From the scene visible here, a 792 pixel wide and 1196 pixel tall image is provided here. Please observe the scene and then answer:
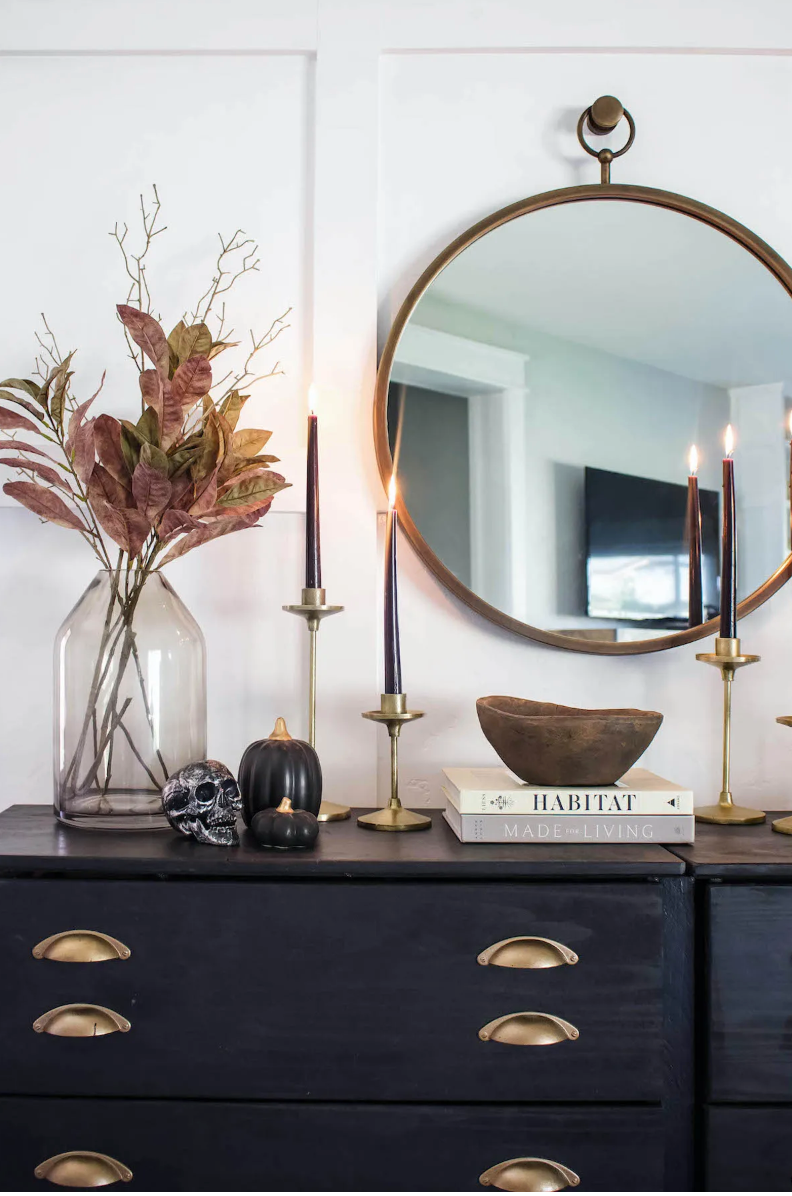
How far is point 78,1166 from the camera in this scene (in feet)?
3.50

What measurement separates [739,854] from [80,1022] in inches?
31.1

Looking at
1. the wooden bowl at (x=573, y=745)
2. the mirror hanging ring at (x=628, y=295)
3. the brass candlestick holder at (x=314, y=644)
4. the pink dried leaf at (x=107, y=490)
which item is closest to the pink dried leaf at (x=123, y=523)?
the pink dried leaf at (x=107, y=490)

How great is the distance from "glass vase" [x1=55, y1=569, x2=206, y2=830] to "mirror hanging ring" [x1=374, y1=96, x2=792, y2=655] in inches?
17.4

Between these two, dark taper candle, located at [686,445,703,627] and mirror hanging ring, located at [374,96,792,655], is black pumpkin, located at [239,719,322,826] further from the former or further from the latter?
dark taper candle, located at [686,445,703,627]

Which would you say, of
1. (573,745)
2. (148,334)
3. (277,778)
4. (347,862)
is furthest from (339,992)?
(148,334)

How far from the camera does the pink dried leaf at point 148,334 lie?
125 centimetres

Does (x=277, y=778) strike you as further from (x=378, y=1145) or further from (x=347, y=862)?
(x=378, y=1145)

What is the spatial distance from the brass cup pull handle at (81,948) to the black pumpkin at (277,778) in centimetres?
22

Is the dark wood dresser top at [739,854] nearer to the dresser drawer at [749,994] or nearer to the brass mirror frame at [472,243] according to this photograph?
the dresser drawer at [749,994]

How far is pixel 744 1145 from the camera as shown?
3.52 ft

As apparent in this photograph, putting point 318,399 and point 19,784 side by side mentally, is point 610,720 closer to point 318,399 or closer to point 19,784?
point 318,399

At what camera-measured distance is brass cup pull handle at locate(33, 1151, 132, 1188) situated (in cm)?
106

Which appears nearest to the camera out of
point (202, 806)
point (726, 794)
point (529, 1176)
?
point (529, 1176)


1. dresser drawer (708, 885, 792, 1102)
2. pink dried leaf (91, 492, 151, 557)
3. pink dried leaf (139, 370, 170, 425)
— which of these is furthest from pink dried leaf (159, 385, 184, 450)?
dresser drawer (708, 885, 792, 1102)
